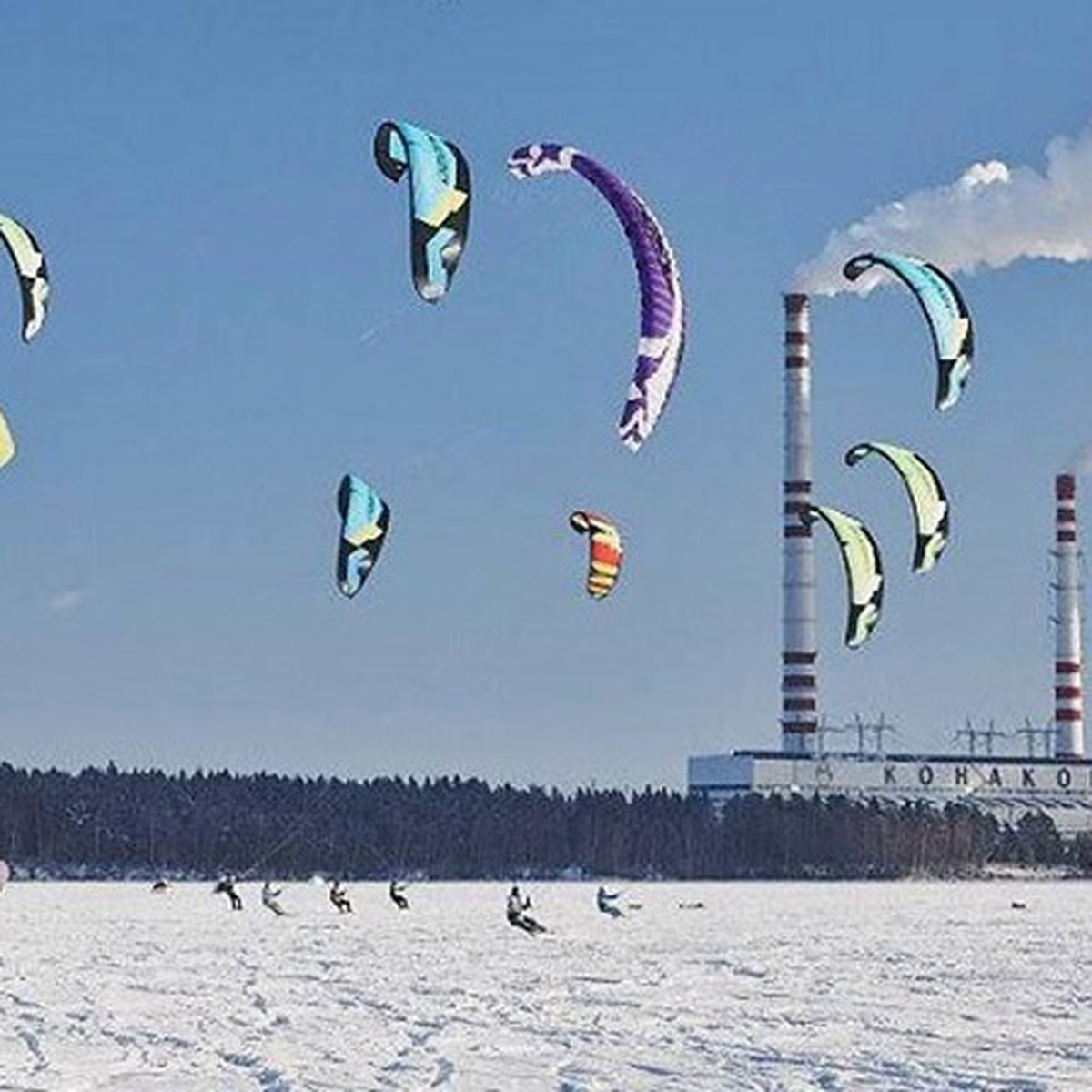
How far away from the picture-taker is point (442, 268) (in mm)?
24453

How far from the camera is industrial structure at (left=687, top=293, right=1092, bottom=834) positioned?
87500mm

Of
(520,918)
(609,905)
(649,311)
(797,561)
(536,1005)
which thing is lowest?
(536,1005)

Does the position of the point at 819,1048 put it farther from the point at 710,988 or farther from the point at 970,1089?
the point at 710,988

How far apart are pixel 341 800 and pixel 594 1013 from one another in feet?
246

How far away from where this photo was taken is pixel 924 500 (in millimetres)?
36750

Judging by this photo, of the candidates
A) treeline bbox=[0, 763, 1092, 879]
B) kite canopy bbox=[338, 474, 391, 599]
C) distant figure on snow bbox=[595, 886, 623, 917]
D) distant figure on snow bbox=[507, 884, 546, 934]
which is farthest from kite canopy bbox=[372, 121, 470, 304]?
treeline bbox=[0, 763, 1092, 879]

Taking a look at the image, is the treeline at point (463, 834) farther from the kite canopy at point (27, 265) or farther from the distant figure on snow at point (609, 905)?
the kite canopy at point (27, 265)

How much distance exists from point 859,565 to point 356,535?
43.6 feet

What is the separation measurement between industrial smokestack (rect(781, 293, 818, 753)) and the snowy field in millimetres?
48547

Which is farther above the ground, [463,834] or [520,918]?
[463,834]

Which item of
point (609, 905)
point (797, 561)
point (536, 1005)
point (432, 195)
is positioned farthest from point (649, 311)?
point (797, 561)

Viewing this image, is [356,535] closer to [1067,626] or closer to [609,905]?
[609,905]

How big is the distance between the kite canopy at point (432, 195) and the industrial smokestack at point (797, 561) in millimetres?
61758

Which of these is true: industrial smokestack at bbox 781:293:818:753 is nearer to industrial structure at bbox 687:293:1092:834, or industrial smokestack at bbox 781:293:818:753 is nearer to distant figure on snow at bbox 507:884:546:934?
industrial structure at bbox 687:293:1092:834
